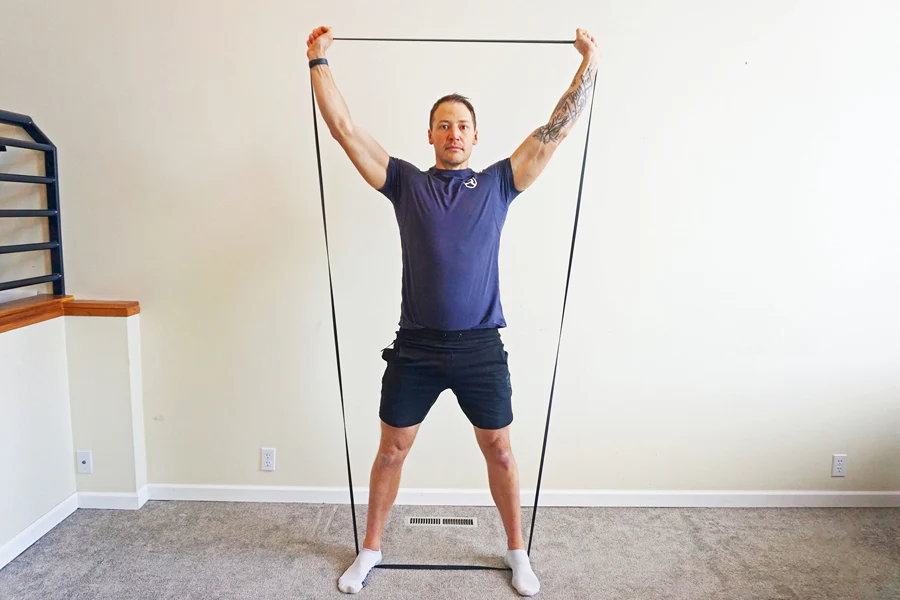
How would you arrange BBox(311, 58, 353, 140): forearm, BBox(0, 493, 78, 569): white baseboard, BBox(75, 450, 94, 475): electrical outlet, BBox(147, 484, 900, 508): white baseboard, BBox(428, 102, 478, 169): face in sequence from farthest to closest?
BBox(147, 484, 900, 508): white baseboard → BBox(75, 450, 94, 475): electrical outlet → BBox(0, 493, 78, 569): white baseboard → BBox(428, 102, 478, 169): face → BBox(311, 58, 353, 140): forearm

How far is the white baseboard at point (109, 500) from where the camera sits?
2381mm

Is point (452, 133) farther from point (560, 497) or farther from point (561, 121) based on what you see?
point (560, 497)

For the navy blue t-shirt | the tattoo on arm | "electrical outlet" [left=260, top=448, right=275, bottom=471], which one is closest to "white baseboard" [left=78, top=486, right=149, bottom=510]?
"electrical outlet" [left=260, top=448, right=275, bottom=471]

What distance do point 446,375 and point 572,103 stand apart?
3.22ft

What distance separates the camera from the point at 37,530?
7.03 ft

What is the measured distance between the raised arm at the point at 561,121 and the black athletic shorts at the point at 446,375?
22.2 inches

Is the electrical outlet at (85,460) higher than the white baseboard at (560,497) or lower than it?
higher

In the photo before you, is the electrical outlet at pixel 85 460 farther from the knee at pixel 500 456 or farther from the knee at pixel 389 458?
the knee at pixel 500 456

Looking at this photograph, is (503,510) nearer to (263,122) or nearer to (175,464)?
(175,464)

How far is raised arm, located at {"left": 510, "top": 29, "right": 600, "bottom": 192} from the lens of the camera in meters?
1.83

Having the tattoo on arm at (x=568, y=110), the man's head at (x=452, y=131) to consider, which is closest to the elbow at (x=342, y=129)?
the man's head at (x=452, y=131)

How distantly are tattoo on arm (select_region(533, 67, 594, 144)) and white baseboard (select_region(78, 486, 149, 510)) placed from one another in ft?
7.22

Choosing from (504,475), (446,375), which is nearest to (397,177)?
(446,375)

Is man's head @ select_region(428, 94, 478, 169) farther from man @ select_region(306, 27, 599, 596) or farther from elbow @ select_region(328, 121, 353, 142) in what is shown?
elbow @ select_region(328, 121, 353, 142)
